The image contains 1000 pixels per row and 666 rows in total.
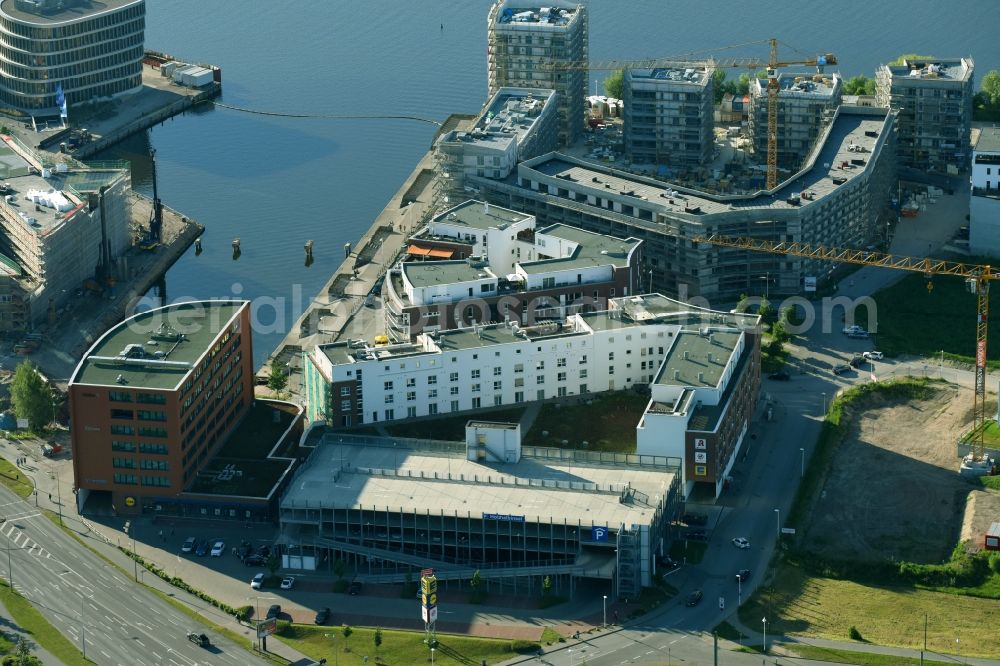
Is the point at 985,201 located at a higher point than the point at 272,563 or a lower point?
higher

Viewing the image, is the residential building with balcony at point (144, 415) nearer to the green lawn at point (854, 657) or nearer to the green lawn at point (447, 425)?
the green lawn at point (447, 425)

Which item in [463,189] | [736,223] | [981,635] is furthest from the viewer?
[463,189]

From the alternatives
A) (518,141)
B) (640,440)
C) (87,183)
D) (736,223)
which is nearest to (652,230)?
(736,223)

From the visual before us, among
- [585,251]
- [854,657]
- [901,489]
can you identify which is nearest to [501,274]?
[585,251]

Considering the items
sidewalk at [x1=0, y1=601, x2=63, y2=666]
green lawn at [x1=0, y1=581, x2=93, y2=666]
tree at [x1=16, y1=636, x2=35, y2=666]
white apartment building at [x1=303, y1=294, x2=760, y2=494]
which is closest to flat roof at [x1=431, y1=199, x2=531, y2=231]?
white apartment building at [x1=303, y1=294, x2=760, y2=494]

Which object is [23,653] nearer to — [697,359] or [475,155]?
[697,359]

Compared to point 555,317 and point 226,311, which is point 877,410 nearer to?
point 555,317
